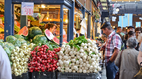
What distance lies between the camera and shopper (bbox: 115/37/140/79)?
13.9ft

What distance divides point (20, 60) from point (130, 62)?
2.29 metres

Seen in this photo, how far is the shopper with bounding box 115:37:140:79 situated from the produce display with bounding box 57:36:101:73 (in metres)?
0.81

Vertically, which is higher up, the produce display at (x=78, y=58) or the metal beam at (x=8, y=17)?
the metal beam at (x=8, y=17)

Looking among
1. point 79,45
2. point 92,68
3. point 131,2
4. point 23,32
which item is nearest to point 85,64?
point 92,68

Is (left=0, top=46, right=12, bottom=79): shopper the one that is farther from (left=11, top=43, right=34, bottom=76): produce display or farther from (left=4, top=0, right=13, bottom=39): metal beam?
(left=4, top=0, right=13, bottom=39): metal beam

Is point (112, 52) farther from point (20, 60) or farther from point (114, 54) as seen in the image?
point (20, 60)

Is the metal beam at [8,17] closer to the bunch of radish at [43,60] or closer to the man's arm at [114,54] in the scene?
the bunch of radish at [43,60]

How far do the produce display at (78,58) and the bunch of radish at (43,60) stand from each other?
149 mm

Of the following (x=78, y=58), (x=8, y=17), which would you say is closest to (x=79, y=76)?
(x=78, y=58)

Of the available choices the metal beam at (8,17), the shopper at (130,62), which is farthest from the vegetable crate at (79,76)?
the metal beam at (8,17)

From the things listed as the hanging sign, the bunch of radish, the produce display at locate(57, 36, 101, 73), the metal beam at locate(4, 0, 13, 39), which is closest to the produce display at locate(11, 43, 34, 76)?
the bunch of radish

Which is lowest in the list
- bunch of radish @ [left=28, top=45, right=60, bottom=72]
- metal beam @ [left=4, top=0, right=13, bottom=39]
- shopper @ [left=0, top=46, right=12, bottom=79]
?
bunch of radish @ [left=28, top=45, right=60, bottom=72]

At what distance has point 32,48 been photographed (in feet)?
14.1

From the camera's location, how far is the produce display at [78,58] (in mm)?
3768
